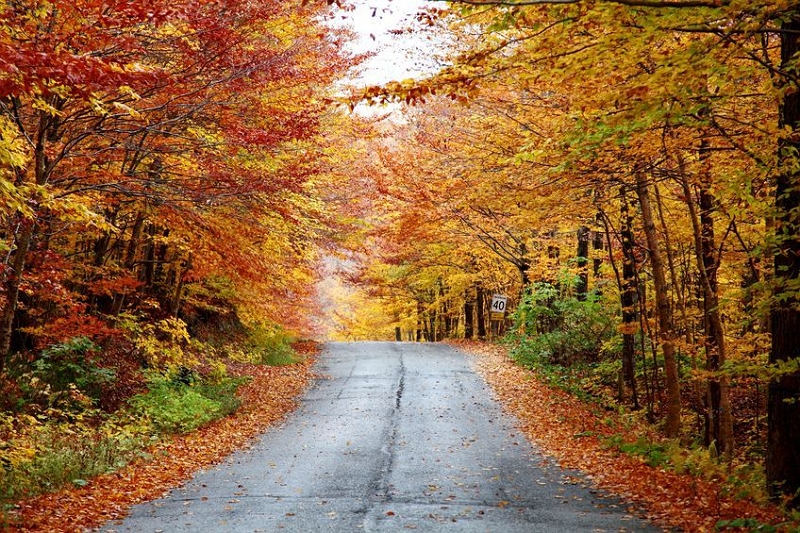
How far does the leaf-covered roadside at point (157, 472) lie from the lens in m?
7.21

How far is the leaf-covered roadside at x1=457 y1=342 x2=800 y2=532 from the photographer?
22.9 feet

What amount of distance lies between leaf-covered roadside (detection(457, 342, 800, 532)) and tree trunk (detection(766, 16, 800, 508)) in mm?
467

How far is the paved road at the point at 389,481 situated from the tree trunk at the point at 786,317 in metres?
1.57

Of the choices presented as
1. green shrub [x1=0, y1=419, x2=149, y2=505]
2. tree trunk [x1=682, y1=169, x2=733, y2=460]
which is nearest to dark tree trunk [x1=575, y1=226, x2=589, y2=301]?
tree trunk [x1=682, y1=169, x2=733, y2=460]

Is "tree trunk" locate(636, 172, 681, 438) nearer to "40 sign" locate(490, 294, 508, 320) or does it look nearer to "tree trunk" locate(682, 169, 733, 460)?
"tree trunk" locate(682, 169, 733, 460)

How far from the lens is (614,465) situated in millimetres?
9719

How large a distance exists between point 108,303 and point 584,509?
1356 centimetres

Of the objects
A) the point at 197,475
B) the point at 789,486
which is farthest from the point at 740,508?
the point at 197,475

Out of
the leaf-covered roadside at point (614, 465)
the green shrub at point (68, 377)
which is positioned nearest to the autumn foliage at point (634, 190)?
the leaf-covered roadside at point (614, 465)

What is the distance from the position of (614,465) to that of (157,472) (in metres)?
6.45

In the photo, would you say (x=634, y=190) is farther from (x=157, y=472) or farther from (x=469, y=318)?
(x=469, y=318)

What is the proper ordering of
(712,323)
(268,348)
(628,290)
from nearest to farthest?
(712,323) < (628,290) < (268,348)

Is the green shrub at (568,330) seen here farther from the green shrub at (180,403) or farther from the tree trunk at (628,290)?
the green shrub at (180,403)

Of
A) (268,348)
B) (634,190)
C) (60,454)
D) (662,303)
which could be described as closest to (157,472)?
(60,454)
